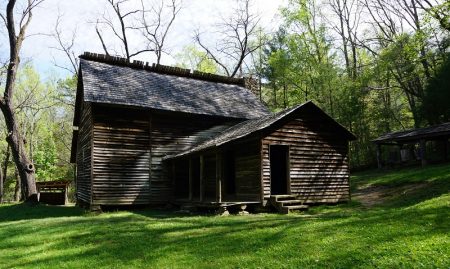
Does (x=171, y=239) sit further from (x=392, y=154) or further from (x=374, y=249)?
(x=392, y=154)

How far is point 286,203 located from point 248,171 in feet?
7.26

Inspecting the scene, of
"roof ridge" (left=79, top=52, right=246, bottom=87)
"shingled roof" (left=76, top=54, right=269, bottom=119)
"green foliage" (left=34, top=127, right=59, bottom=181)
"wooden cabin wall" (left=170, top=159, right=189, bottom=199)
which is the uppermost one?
"roof ridge" (left=79, top=52, right=246, bottom=87)

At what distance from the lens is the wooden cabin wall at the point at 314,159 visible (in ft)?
59.4

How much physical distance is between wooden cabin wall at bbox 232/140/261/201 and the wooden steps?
0.72 m

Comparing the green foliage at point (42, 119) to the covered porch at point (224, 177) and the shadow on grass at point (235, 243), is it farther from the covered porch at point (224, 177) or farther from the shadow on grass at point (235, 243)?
the shadow on grass at point (235, 243)

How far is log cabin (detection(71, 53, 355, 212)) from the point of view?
1788 cm

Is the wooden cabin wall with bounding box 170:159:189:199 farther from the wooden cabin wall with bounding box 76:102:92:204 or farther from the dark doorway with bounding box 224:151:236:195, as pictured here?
the wooden cabin wall with bounding box 76:102:92:204

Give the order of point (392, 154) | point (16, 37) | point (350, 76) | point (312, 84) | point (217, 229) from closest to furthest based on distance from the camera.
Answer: point (217, 229)
point (16, 37)
point (392, 154)
point (312, 84)
point (350, 76)

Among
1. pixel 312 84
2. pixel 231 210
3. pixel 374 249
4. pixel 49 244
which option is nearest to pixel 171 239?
pixel 49 244

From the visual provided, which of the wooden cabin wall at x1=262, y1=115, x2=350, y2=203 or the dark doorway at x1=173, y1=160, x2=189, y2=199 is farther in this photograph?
the dark doorway at x1=173, y1=160, x2=189, y2=199

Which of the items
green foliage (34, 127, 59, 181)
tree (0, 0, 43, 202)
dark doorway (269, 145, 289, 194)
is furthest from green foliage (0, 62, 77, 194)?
dark doorway (269, 145, 289, 194)

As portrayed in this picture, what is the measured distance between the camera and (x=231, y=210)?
677 inches

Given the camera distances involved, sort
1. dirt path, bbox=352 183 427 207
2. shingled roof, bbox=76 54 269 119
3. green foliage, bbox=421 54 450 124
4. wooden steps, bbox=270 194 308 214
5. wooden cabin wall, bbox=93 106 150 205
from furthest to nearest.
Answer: green foliage, bbox=421 54 450 124, shingled roof, bbox=76 54 269 119, dirt path, bbox=352 183 427 207, wooden cabin wall, bbox=93 106 150 205, wooden steps, bbox=270 194 308 214

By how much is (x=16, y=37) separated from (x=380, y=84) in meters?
33.6
